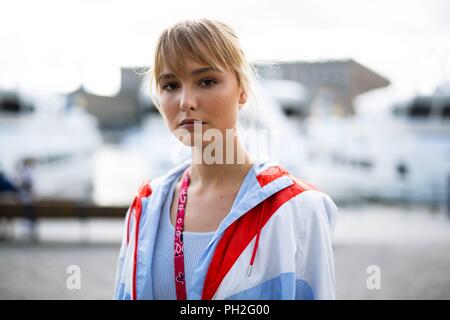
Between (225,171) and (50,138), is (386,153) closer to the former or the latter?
(50,138)

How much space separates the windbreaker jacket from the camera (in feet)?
3.99

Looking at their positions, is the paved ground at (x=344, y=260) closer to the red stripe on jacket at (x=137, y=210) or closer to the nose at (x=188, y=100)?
the red stripe on jacket at (x=137, y=210)

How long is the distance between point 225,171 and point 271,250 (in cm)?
34

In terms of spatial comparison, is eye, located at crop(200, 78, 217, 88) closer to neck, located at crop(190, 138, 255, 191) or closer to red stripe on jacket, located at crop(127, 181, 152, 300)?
neck, located at crop(190, 138, 255, 191)

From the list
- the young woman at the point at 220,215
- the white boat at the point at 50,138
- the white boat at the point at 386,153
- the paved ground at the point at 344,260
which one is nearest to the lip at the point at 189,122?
the young woman at the point at 220,215

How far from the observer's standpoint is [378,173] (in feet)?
45.8

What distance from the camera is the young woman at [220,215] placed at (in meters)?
1.23

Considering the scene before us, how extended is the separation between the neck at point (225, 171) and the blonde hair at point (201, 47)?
224 millimetres

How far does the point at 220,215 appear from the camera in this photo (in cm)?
139

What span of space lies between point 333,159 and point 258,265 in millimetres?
12978

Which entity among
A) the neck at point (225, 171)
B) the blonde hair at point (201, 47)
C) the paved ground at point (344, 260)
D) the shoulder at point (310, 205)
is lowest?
the paved ground at point (344, 260)

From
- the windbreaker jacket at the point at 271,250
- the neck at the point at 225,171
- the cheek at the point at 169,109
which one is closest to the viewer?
the windbreaker jacket at the point at 271,250

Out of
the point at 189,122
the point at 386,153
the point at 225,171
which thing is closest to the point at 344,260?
the point at 225,171

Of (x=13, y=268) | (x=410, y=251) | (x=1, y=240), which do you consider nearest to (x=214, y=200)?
(x=13, y=268)
